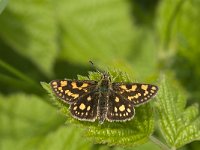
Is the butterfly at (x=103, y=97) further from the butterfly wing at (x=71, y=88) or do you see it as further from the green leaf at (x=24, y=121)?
the green leaf at (x=24, y=121)

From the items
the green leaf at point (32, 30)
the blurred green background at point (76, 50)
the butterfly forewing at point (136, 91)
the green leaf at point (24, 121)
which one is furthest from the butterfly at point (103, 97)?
the green leaf at point (32, 30)

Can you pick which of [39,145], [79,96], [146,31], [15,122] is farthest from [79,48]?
[79,96]

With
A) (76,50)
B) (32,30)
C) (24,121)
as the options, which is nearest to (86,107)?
(24,121)

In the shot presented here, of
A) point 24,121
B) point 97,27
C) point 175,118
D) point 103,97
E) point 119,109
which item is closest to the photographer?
point 119,109

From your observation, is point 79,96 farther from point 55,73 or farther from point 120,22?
point 120,22

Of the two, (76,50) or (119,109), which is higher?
(76,50)

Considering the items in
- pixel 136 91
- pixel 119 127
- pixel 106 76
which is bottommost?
pixel 119 127

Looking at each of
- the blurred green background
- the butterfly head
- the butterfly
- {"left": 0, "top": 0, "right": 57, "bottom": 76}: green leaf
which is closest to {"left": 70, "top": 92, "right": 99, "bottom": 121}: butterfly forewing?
the butterfly

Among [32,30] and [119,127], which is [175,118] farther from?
[32,30]
